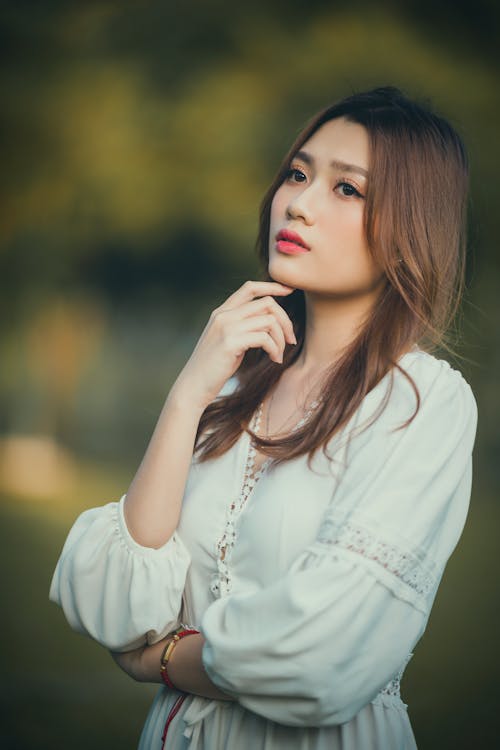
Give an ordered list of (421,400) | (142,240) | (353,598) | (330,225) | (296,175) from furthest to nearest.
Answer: (142,240)
(296,175)
(330,225)
(421,400)
(353,598)

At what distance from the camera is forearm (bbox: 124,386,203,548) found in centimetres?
144

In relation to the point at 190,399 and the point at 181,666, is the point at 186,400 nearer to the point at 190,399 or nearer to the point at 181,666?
the point at 190,399

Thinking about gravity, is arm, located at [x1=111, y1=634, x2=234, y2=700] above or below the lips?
below

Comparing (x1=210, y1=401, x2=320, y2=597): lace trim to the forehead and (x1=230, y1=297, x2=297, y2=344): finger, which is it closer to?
(x1=230, y1=297, x2=297, y2=344): finger

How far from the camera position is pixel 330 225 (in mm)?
1479

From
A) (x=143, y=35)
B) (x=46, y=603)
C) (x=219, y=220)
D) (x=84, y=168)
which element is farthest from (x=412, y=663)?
(x=143, y=35)

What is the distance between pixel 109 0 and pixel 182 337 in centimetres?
241

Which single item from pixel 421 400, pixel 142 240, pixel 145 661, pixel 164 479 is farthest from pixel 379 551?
pixel 142 240

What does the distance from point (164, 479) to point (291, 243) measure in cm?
47

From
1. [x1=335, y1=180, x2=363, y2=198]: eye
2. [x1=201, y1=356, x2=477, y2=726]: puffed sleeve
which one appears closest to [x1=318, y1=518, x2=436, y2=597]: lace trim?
[x1=201, y1=356, x2=477, y2=726]: puffed sleeve

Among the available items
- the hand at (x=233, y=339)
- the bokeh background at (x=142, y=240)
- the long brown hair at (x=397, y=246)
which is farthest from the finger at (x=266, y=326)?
the bokeh background at (x=142, y=240)

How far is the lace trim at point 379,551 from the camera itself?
123cm

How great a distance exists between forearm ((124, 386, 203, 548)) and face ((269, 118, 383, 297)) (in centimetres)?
31

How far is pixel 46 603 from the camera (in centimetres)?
489
